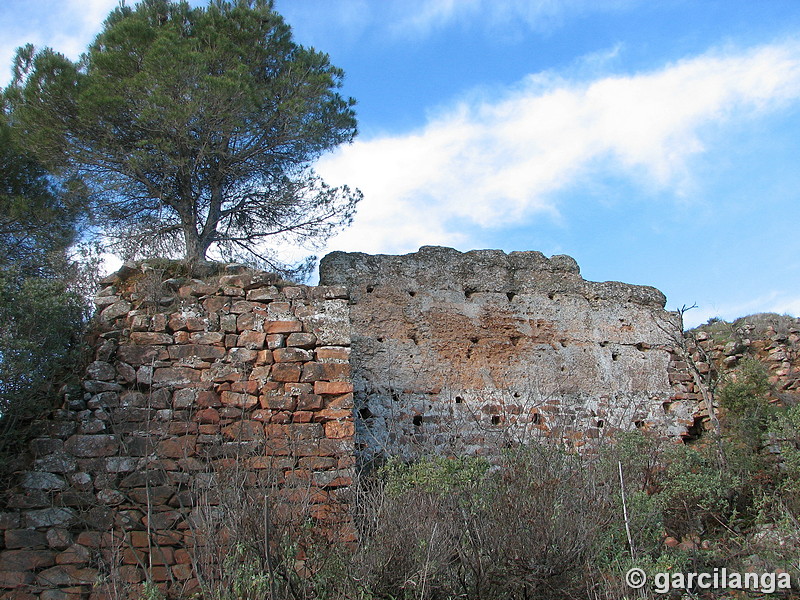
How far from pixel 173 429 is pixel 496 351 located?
420cm

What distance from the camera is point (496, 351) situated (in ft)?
25.6

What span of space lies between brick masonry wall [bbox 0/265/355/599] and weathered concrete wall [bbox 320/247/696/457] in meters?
1.88

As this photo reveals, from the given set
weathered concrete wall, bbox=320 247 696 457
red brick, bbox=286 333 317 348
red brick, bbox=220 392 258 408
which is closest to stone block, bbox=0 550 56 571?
red brick, bbox=220 392 258 408

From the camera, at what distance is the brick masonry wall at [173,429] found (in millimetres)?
4133

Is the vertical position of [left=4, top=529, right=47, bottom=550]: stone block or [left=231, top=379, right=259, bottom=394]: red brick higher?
[left=231, top=379, right=259, bottom=394]: red brick

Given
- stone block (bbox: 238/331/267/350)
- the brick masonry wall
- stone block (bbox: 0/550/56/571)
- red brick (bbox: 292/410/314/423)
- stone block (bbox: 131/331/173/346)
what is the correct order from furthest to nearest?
stone block (bbox: 238/331/267/350)
stone block (bbox: 131/331/173/346)
red brick (bbox: 292/410/314/423)
the brick masonry wall
stone block (bbox: 0/550/56/571)

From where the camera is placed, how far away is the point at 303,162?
10164mm

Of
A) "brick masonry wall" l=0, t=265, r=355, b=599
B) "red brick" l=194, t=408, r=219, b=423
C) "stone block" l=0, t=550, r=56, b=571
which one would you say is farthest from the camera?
"red brick" l=194, t=408, r=219, b=423

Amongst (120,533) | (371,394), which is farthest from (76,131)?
(120,533)

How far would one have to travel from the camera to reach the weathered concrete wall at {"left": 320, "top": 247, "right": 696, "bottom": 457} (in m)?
7.12

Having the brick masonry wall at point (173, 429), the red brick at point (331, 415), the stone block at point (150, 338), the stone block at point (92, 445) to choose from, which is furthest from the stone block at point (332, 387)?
the stone block at point (92, 445)

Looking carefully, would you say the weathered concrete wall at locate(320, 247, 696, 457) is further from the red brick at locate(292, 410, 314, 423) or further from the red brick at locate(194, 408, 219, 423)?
the red brick at locate(194, 408, 219, 423)

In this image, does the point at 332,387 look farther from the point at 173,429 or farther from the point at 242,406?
the point at 173,429

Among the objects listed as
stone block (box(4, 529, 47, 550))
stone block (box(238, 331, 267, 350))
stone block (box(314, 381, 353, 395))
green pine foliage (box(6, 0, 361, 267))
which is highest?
green pine foliage (box(6, 0, 361, 267))
